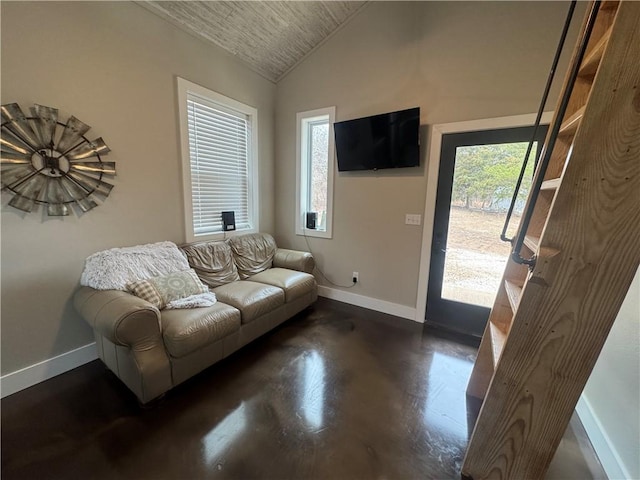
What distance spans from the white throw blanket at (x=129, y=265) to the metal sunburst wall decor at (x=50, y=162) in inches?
16.2

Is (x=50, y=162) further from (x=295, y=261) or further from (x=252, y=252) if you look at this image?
(x=295, y=261)

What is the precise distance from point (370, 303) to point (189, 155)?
2.59 metres

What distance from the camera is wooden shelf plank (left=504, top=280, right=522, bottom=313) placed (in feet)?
4.14

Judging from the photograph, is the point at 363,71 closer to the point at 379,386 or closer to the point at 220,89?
the point at 220,89

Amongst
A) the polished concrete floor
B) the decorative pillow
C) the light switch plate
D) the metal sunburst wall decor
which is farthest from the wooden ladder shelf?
the metal sunburst wall decor

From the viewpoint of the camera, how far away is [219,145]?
2971 mm

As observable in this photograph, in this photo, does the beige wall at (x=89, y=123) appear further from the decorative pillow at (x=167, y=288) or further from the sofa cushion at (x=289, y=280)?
the sofa cushion at (x=289, y=280)

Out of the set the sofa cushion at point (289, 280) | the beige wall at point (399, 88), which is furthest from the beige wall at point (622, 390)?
the sofa cushion at point (289, 280)

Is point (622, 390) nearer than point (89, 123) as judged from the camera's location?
Yes

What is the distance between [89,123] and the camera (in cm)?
194

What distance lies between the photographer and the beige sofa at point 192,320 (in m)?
1.57

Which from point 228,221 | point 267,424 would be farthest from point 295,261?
point 267,424

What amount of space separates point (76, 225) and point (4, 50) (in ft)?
3.60

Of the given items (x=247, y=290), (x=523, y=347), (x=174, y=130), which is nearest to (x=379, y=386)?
(x=523, y=347)
